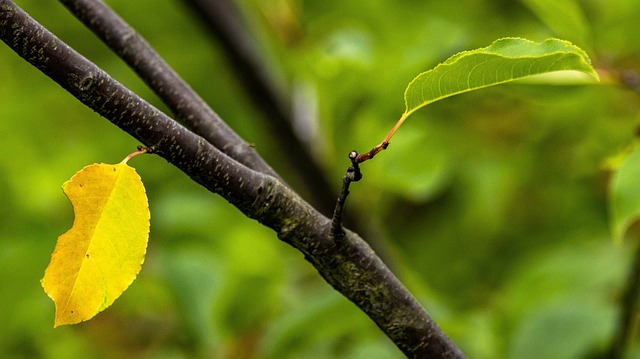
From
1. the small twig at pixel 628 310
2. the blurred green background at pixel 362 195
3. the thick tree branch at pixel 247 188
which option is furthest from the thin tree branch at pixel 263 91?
the thick tree branch at pixel 247 188

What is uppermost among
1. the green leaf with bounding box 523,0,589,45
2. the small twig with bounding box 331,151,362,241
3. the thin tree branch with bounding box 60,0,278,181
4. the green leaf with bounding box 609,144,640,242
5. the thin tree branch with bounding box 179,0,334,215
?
the thin tree branch with bounding box 179,0,334,215

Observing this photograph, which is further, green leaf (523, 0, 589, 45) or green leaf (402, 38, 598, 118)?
green leaf (523, 0, 589, 45)

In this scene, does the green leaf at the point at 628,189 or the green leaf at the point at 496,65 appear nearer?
the green leaf at the point at 496,65

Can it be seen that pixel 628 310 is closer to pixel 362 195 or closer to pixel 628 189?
pixel 628 189

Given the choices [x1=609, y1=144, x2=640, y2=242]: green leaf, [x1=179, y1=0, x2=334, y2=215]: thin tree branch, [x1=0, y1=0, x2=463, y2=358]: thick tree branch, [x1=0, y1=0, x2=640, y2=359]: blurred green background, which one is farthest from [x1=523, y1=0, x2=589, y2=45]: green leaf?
[x1=179, y1=0, x2=334, y2=215]: thin tree branch

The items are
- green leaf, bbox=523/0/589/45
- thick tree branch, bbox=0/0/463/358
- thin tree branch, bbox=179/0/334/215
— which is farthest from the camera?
thin tree branch, bbox=179/0/334/215

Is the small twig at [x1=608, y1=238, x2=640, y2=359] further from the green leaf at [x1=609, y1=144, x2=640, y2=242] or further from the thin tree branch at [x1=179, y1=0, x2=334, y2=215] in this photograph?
the thin tree branch at [x1=179, y1=0, x2=334, y2=215]

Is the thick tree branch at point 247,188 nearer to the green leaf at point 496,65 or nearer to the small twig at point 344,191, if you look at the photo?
the small twig at point 344,191
